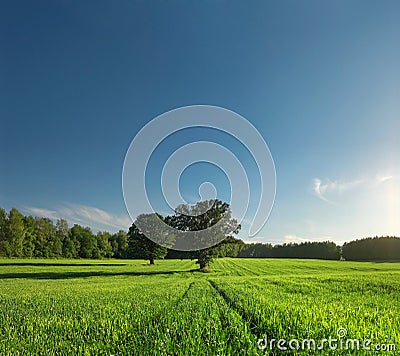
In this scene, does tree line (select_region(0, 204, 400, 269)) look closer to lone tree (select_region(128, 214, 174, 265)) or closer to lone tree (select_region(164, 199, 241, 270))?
lone tree (select_region(128, 214, 174, 265))

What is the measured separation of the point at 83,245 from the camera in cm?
12381

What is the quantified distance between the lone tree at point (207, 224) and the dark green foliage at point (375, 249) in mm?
87804

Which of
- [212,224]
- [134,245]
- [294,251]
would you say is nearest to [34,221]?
[134,245]

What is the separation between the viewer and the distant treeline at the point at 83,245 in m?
99.2

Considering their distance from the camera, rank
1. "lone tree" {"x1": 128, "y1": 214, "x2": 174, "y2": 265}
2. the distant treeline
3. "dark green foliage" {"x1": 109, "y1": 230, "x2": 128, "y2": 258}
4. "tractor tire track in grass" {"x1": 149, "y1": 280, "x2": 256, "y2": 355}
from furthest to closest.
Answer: "dark green foliage" {"x1": 109, "y1": 230, "x2": 128, "y2": 258}, the distant treeline, "lone tree" {"x1": 128, "y1": 214, "x2": 174, "y2": 265}, "tractor tire track in grass" {"x1": 149, "y1": 280, "x2": 256, "y2": 355}

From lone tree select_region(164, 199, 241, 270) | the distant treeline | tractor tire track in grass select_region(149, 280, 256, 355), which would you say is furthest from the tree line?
tractor tire track in grass select_region(149, 280, 256, 355)

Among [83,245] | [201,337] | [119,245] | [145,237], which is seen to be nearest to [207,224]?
[145,237]

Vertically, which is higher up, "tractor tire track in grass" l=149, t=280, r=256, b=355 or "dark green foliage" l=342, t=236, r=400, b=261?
"dark green foliage" l=342, t=236, r=400, b=261

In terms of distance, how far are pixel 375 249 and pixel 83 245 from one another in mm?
111431

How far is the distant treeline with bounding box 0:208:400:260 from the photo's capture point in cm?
9925

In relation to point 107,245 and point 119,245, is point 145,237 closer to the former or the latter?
point 107,245

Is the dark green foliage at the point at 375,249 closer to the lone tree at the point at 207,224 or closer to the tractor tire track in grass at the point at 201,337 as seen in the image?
the lone tree at the point at 207,224

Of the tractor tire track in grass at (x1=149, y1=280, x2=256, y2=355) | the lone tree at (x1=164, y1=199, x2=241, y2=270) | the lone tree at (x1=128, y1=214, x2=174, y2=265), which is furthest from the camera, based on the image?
the lone tree at (x1=128, y1=214, x2=174, y2=265)

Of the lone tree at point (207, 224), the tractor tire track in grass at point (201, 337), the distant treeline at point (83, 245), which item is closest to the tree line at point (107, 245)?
the distant treeline at point (83, 245)
